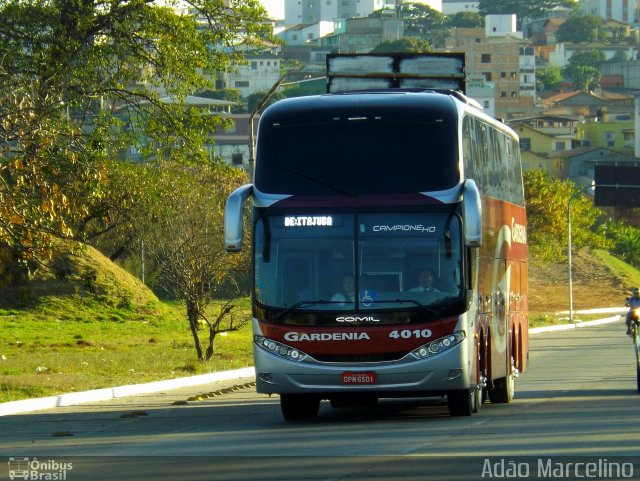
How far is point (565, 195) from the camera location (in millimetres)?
75938

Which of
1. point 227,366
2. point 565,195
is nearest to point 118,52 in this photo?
point 227,366

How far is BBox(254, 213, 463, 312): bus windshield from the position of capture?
16.5m

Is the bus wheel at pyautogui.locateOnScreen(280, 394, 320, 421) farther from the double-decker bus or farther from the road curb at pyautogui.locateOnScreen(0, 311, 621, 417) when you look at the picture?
the road curb at pyautogui.locateOnScreen(0, 311, 621, 417)

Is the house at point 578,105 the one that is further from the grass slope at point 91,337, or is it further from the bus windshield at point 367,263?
the bus windshield at point 367,263

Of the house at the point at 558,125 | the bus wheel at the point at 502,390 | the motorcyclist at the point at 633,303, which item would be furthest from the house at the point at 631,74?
the bus wheel at the point at 502,390

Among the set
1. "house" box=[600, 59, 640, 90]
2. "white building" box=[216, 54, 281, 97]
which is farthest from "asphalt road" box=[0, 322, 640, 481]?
"house" box=[600, 59, 640, 90]

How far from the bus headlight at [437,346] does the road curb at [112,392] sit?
662cm

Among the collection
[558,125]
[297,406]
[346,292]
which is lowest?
[558,125]

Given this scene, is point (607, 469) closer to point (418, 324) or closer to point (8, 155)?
point (418, 324)

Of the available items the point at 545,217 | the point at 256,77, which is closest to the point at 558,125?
the point at 256,77

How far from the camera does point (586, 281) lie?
301ft

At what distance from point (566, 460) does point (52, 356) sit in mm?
22652

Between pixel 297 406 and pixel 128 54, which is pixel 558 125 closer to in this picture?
pixel 128 54

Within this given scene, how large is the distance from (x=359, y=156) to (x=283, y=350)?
8.18ft
